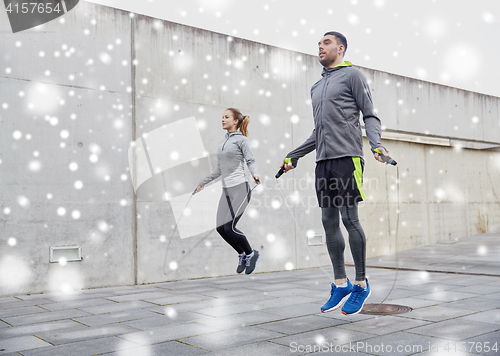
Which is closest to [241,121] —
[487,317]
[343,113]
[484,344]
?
[343,113]

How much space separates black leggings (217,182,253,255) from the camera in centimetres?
538

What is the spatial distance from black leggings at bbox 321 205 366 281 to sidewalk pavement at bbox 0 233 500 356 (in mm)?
379

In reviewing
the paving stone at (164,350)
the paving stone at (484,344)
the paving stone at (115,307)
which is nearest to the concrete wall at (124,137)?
the paving stone at (115,307)

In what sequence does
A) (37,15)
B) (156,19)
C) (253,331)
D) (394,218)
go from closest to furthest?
(253,331)
(37,15)
(156,19)
(394,218)

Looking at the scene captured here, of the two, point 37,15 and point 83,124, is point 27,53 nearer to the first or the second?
point 37,15

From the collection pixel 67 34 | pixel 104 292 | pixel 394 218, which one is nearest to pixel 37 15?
pixel 67 34

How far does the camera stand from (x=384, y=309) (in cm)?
373

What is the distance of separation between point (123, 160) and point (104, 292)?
5.53 ft

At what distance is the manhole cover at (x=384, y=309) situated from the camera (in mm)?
3621

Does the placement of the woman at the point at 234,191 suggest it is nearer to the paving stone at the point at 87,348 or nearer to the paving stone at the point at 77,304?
the paving stone at the point at 77,304

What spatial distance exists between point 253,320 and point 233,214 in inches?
85.4

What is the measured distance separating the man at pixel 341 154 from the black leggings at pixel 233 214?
83.3 inches

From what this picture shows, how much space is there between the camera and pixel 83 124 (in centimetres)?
586

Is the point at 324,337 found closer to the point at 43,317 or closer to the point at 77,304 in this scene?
the point at 43,317
